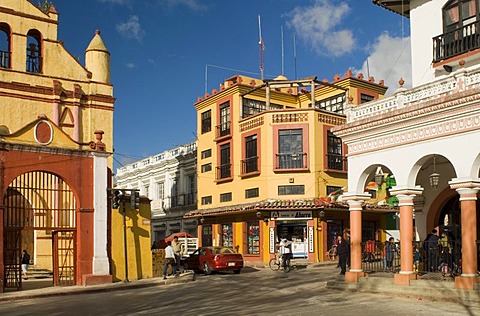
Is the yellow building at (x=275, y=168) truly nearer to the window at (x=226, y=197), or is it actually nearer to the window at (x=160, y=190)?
the window at (x=226, y=197)

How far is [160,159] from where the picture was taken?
164ft

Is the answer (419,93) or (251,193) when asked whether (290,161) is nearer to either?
(251,193)

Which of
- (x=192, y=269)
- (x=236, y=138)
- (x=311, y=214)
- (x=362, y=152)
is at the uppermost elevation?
(x=236, y=138)

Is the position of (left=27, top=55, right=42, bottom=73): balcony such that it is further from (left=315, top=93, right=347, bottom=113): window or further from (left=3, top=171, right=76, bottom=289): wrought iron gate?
(left=315, top=93, right=347, bottom=113): window

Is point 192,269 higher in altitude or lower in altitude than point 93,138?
lower

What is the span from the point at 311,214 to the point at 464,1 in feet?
61.0

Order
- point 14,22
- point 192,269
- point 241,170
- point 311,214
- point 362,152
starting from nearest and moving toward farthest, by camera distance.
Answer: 1. point 362,152
2. point 14,22
3. point 192,269
4. point 311,214
5. point 241,170

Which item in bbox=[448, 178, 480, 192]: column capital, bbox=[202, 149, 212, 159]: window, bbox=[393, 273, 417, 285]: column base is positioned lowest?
bbox=[393, 273, 417, 285]: column base

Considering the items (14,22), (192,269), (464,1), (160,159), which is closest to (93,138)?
(14,22)

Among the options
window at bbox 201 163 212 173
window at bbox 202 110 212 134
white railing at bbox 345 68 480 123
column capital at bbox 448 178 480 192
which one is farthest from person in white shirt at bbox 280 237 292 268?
window at bbox 202 110 212 134

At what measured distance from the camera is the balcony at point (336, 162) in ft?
120

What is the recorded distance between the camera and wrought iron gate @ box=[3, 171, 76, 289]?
69.4 ft

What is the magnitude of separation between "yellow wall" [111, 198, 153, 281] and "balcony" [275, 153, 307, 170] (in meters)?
12.9

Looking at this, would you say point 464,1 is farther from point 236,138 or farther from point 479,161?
point 236,138
